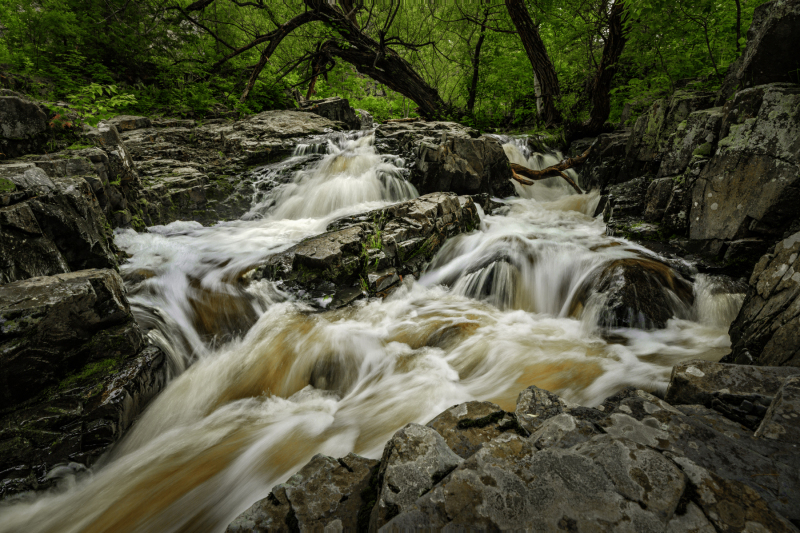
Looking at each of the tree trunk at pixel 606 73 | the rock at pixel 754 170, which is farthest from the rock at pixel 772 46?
the tree trunk at pixel 606 73

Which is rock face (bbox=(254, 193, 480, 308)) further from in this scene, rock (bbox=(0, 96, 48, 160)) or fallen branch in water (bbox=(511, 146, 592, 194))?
fallen branch in water (bbox=(511, 146, 592, 194))

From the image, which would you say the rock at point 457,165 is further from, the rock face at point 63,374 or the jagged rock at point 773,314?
the rock face at point 63,374

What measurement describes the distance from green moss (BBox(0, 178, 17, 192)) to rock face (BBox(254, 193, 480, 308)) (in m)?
2.59

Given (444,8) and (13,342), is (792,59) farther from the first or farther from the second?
(444,8)

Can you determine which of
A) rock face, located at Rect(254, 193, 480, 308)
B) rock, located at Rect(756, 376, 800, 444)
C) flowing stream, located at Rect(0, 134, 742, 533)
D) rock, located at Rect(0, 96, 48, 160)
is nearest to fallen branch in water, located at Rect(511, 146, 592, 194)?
flowing stream, located at Rect(0, 134, 742, 533)

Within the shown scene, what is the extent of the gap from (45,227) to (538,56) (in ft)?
39.5

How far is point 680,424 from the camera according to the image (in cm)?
159

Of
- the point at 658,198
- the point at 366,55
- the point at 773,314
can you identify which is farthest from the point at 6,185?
the point at 366,55

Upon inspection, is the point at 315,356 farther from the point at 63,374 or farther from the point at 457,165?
the point at 457,165

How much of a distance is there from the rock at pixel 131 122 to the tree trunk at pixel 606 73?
12.6m

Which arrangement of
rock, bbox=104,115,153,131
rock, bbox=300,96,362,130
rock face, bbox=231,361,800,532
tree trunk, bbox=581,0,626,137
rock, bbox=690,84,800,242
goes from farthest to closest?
rock, bbox=300,96,362,130, rock, bbox=104,115,153,131, tree trunk, bbox=581,0,626,137, rock, bbox=690,84,800,242, rock face, bbox=231,361,800,532

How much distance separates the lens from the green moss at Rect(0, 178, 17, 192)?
129 inches

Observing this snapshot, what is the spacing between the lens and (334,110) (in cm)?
1255

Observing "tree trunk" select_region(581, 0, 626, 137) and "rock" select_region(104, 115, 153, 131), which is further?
"rock" select_region(104, 115, 153, 131)
